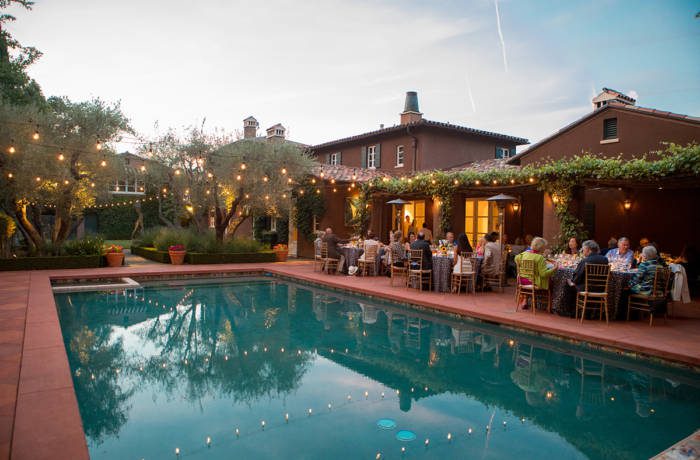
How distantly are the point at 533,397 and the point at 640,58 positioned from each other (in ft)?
57.3

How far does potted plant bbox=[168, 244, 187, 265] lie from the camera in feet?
48.6

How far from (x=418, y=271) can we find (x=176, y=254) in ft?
29.1

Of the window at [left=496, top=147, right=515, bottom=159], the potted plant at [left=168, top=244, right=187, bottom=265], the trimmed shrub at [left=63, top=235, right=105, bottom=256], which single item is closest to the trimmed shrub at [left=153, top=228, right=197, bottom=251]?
the potted plant at [left=168, top=244, right=187, bottom=265]

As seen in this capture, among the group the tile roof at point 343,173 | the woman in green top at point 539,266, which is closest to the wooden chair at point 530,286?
the woman in green top at point 539,266

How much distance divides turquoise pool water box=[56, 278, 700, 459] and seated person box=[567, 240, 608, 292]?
Result: 125cm

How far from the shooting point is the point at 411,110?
67.7ft

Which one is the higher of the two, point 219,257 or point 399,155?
point 399,155

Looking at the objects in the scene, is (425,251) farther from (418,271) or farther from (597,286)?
(597,286)

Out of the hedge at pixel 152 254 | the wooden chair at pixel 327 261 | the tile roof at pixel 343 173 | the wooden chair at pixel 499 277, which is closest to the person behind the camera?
the wooden chair at pixel 499 277

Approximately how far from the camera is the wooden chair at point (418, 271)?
977 cm

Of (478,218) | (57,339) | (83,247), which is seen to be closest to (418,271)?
(57,339)

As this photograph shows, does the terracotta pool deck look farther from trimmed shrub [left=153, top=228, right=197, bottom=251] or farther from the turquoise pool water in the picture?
trimmed shrub [left=153, top=228, right=197, bottom=251]

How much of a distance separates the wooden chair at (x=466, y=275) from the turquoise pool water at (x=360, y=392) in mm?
1921

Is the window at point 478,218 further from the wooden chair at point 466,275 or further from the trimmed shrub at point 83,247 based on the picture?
the trimmed shrub at point 83,247
